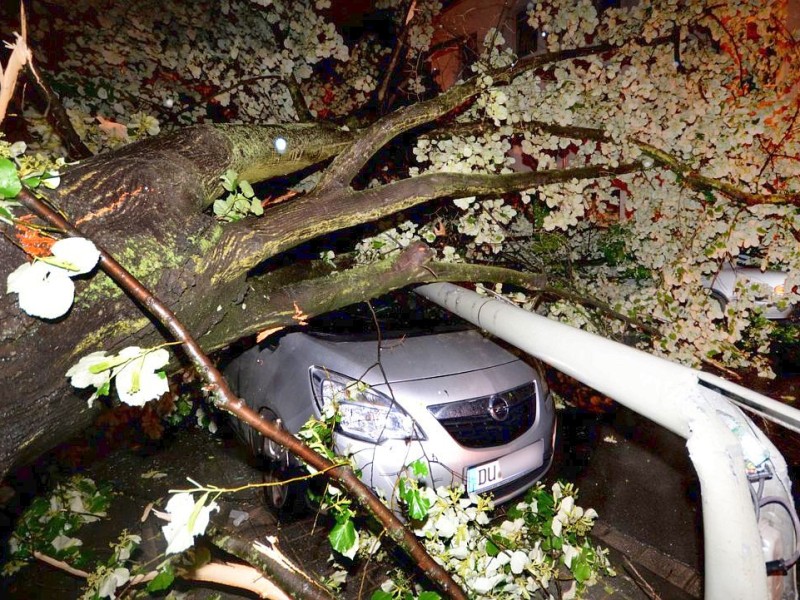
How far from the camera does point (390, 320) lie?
3900 mm

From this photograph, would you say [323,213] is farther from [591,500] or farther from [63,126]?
[591,500]

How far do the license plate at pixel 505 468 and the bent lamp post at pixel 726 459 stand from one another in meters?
1.48

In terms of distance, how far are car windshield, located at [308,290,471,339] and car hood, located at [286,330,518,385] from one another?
146 mm

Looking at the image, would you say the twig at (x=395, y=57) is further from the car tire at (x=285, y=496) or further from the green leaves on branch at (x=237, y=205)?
the car tire at (x=285, y=496)

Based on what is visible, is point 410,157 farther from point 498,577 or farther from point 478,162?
Answer: point 498,577

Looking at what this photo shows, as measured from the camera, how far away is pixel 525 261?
602 centimetres

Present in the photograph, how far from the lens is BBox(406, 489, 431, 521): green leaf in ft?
5.59

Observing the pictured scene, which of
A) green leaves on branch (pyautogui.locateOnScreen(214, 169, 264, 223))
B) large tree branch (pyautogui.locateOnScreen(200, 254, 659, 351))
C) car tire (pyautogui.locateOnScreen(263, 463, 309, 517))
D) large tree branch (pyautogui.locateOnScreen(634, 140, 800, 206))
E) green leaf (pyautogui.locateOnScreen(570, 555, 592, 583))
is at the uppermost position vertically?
large tree branch (pyautogui.locateOnScreen(634, 140, 800, 206))

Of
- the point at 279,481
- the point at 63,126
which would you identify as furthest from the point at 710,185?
the point at 63,126

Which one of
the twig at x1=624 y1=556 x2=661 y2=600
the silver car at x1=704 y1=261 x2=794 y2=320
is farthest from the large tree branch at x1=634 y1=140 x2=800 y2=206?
the silver car at x1=704 y1=261 x2=794 y2=320

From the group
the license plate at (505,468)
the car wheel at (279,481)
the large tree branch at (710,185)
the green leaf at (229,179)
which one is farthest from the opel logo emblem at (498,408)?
the large tree branch at (710,185)

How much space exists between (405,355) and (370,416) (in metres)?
0.63

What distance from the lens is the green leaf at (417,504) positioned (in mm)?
1705

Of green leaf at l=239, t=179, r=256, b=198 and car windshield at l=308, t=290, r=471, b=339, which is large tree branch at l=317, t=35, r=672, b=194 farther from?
car windshield at l=308, t=290, r=471, b=339
